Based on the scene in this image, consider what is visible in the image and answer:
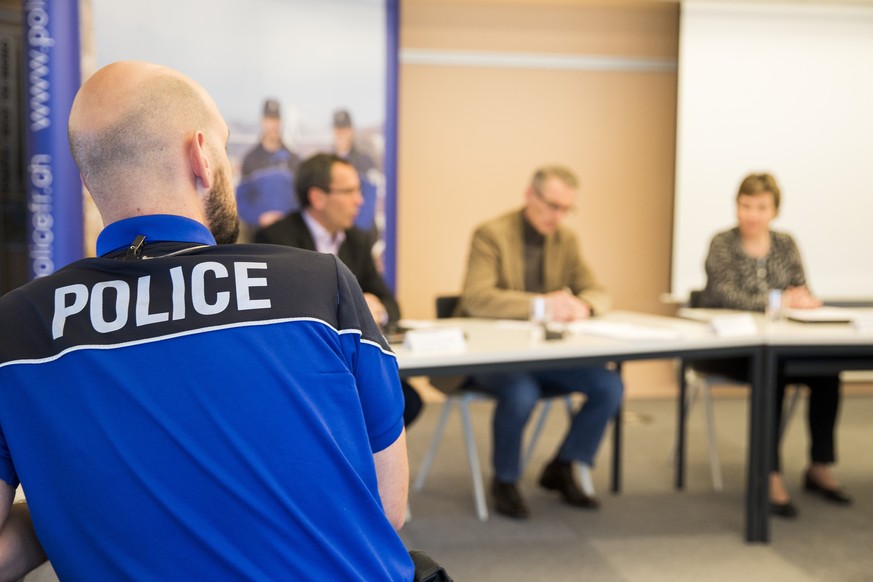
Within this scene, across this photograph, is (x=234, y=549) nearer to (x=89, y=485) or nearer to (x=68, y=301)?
(x=89, y=485)

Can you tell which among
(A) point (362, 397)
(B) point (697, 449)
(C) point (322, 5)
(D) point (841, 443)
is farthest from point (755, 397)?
(C) point (322, 5)

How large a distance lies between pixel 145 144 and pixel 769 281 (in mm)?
3204

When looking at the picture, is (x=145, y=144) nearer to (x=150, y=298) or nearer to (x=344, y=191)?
(x=150, y=298)

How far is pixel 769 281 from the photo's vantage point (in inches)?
145

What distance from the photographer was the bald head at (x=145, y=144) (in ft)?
3.30

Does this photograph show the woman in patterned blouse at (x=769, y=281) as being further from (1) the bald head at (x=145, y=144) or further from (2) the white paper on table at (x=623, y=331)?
(1) the bald head at (x=145, y=144)

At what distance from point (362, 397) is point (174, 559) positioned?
0.27 m

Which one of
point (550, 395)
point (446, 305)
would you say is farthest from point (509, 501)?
point (446, 305)

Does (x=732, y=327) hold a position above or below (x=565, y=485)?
above

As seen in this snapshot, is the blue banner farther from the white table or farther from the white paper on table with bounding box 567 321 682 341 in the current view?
the white paper on table with bounding box 567 321 682 341

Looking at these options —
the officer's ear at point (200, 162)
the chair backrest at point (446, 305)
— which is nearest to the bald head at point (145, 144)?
the officer's ear at point (200, 162)

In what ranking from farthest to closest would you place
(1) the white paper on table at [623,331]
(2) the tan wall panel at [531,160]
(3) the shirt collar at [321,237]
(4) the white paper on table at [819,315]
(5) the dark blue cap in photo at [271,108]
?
(2) the tan wall panel at [531,160] → (5) the dark blue cap in photo at [271,108] → (3) the shirt collar at [321,237] → (4) the white paper on table at [819,315] → (1) the white paper on table at [623,331]

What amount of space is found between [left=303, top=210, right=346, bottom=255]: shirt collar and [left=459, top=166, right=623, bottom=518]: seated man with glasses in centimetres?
56

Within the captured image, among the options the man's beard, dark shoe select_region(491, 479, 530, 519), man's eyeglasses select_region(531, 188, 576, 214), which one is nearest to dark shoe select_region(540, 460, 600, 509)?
dark shoe select_region(491, 479, 530, 519)
